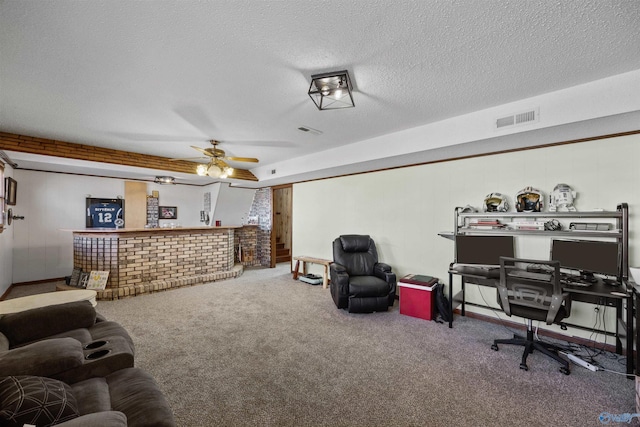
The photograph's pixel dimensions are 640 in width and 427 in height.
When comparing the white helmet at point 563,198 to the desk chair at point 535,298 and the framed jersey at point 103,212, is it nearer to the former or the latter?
the desk chair at point 535,298

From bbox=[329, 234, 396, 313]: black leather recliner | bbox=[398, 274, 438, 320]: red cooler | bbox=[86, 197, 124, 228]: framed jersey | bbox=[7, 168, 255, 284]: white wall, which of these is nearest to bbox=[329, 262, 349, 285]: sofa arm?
bbox=[329, 234, 396, 313]: black leather recliner

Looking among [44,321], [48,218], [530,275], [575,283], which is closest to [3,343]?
[44,321]

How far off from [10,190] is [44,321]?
4.25 m

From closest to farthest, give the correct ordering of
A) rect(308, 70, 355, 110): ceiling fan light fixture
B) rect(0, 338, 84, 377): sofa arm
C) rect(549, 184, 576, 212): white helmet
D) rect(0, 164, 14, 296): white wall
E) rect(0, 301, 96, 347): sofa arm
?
1. rect(0, 338, 84, 377): sofa arm
2. rect(0, 301, 96, 347): sofa arm
3. rect(308, 70, 355, 110): ceiling fan light fixture
4. rect(549, 184, 576, 212): white helmet
5. rect(0, 164, 14, 296): white wall

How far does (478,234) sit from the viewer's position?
3625mm

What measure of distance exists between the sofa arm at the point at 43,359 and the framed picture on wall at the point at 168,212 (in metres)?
5.97

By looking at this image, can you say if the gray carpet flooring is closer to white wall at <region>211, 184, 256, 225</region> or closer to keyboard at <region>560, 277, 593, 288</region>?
keyboard at <region>560, 277, 593, 288</region>

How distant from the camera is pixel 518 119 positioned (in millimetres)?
2689

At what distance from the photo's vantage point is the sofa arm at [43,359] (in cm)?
129

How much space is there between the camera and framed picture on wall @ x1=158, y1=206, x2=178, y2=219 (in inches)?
269

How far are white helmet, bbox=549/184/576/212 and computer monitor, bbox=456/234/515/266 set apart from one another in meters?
0.59

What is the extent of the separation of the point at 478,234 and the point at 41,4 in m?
4.56

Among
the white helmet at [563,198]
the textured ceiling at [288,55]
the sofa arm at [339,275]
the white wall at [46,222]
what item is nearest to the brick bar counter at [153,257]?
the white wall at [46,222]

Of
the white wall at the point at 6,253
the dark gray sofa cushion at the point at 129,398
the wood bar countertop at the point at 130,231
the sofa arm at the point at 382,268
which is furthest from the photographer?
the wood bar countertop at the point at 130,231
